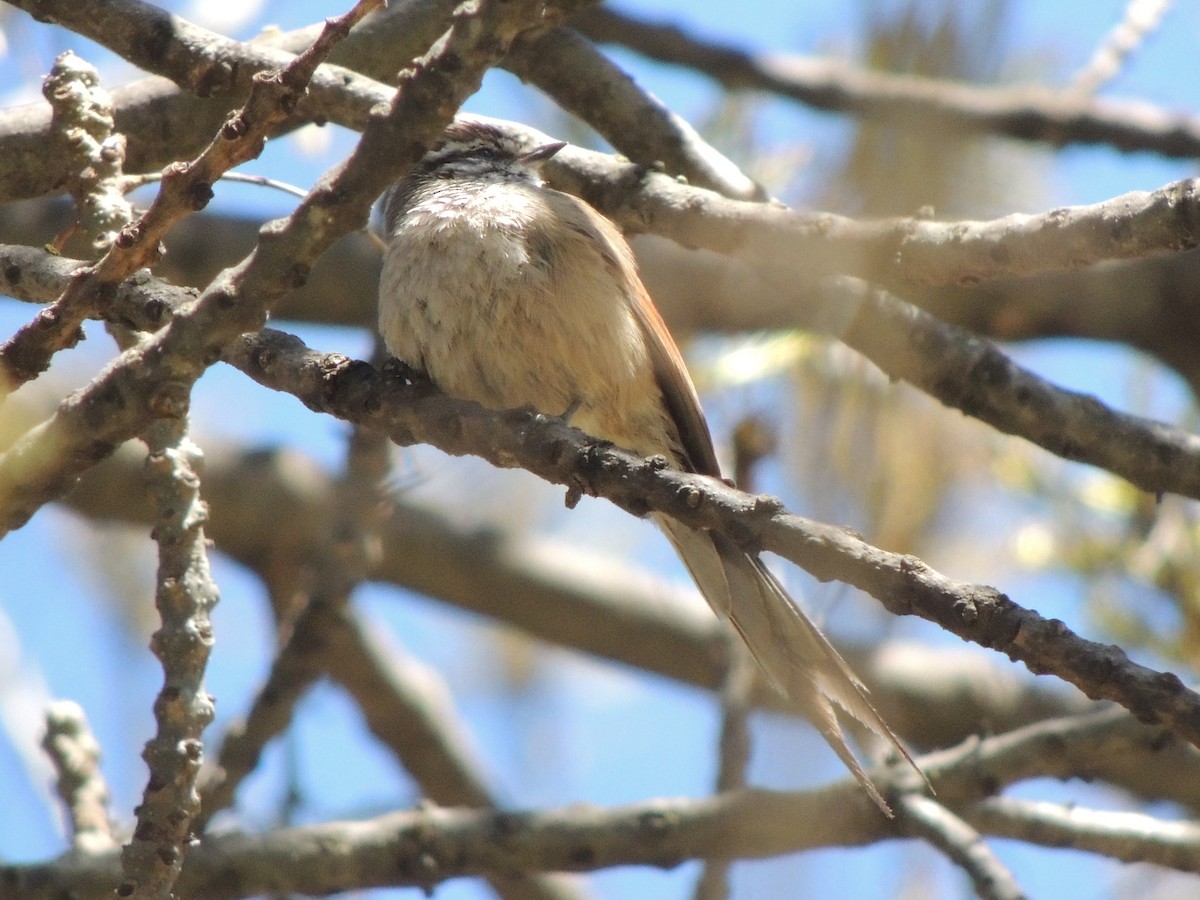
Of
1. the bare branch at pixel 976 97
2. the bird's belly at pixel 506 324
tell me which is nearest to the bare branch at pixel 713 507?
Result: the bird's belly at pixel 506 324

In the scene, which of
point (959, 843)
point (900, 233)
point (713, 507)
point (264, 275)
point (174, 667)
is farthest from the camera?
point (959, 843)

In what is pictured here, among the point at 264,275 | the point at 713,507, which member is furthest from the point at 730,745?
the point at 264,275

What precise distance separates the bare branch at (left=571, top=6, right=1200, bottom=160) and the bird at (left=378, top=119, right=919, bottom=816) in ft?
7.39

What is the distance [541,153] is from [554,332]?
2.68 feet

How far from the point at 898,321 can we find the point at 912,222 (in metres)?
0.75

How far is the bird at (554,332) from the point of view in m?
3.65

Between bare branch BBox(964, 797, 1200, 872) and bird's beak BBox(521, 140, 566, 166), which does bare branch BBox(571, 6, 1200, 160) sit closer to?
bird's beak BBox(521, 140, 566, 166)

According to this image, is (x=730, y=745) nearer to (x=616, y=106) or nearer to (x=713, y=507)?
(x=616, y=106)

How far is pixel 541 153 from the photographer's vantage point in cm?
421

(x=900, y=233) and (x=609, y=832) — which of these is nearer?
(x=900, y=233)

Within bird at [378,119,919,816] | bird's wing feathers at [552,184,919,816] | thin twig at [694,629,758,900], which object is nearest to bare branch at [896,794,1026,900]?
bird at [378,119,919,816]

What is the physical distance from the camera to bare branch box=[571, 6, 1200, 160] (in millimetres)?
5996

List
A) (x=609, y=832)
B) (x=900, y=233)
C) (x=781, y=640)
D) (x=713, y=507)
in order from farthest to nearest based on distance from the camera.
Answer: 1. (x=609, y=832)
2. (x=781, y=640)
3. (x=900, y=233)
4. (x=713, y=507)

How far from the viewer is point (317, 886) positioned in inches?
149
